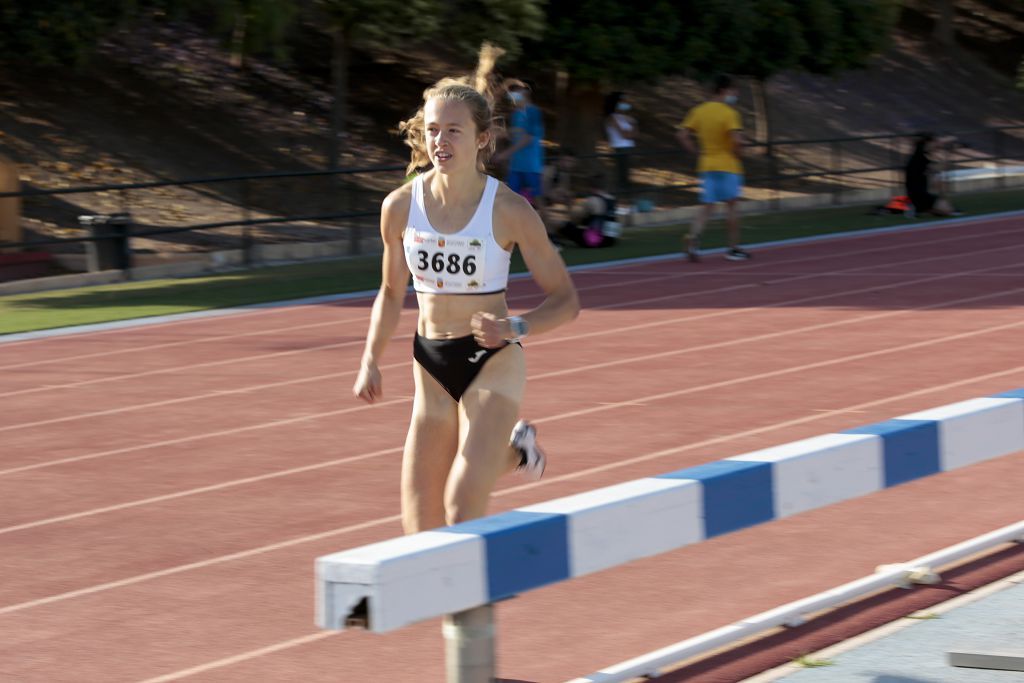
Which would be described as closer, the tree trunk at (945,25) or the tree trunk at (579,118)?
the tree trunk at (579,118)

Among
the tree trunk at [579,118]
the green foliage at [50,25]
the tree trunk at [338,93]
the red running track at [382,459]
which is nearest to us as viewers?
the red running track at [382,459]

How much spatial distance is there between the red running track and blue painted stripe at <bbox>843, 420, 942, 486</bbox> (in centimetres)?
111

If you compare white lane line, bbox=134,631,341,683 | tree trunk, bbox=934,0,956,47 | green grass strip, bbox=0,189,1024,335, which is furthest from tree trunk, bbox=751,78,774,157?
white lane line, bbox=134,631,341,683

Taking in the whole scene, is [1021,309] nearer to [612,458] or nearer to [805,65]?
[612,458]

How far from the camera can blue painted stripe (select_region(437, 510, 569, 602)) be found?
143 inches

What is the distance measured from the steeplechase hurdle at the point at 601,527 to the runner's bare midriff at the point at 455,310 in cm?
107

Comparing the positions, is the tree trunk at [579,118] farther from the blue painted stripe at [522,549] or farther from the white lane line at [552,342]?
the blue painted stripe at [522,549]

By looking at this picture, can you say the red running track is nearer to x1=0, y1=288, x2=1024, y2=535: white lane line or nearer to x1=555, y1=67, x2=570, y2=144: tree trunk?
x1=0, y1=288, x2=1024, y2=535: white lane line

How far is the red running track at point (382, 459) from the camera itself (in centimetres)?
557

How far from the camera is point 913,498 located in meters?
7.38

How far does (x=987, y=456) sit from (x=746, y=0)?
26978 millimetres

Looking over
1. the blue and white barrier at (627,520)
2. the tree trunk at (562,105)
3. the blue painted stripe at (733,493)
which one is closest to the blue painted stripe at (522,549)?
the blue and white barrier at (627,520)

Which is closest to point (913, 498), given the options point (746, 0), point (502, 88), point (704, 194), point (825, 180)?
point (502, 88)

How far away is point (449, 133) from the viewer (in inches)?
192
